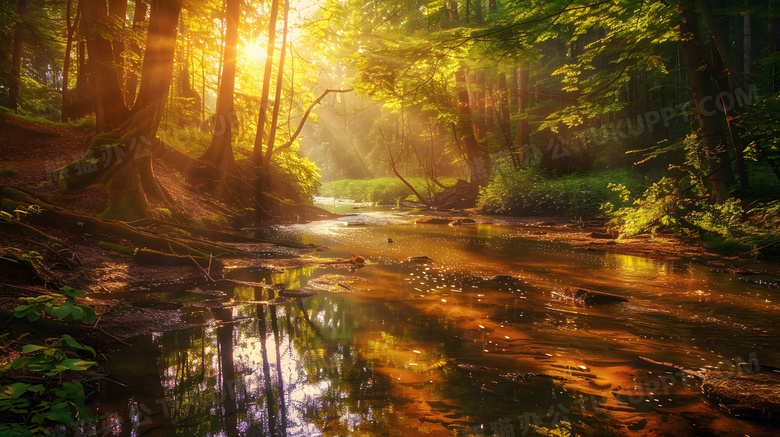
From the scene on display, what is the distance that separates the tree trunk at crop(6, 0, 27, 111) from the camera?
1741 cm

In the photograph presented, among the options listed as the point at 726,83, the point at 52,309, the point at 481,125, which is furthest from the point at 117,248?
the point at 481,125

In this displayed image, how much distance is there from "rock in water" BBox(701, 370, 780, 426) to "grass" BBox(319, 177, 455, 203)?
25583mm

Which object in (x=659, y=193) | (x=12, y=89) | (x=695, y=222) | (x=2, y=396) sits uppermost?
(x=12, y=89)

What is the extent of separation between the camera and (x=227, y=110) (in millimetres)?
14922

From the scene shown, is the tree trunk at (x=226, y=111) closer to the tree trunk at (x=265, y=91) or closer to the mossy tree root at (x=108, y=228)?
the tree trunk at (x=265, y=91)

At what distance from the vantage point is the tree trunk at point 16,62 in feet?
57.1

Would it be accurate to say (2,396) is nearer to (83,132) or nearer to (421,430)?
(421,430)

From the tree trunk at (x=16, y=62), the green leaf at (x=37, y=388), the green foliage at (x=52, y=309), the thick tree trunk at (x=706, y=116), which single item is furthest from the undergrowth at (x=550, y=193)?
the tree trunk at (x=16, y=62)

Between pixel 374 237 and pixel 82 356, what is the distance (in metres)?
9.96

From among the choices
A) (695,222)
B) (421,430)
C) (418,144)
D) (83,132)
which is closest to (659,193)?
(695,222)

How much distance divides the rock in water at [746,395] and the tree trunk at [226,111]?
14.1m

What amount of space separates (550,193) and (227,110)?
14.6 m

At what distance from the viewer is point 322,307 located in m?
5.41

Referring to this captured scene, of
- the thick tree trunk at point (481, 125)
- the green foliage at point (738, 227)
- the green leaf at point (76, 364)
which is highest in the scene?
the thick tree trunk at point (481, 125)
